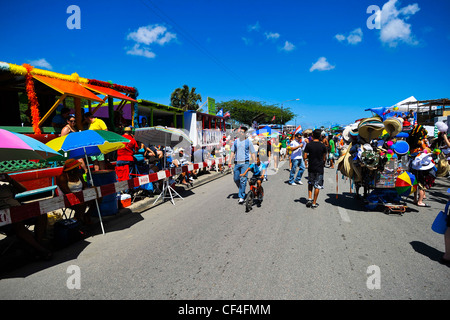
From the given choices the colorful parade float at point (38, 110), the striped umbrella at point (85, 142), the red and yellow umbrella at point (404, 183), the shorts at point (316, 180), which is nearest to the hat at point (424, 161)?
the red and yellow umbrella at point (404, 183)

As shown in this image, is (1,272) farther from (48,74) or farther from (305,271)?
(48,74)

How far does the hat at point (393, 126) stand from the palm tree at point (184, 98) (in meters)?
29.8

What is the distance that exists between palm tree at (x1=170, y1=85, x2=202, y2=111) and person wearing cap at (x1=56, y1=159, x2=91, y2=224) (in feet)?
96.2

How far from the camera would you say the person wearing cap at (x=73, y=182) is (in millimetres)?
4641

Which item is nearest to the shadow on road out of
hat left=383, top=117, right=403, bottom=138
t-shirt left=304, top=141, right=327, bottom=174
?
t-shirt left=304, top=141, right=327, bottom=174

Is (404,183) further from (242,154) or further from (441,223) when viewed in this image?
(242,154)

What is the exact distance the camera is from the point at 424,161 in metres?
5.79

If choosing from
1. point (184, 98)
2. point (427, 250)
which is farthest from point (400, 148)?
point (184, 98)

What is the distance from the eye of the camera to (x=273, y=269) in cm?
317

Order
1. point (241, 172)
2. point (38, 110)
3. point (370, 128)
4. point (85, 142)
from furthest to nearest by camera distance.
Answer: point (241, 172), point (38, 110), point (370, 128), point (85, 142)

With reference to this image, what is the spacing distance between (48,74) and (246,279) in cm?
756

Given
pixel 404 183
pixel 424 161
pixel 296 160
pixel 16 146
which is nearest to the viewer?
pixel 16 146

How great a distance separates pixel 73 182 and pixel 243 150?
12.9 ft

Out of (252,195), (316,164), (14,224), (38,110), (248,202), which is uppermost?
(38,110)
